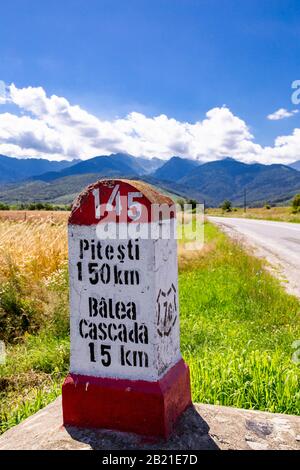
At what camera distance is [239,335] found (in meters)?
5.37

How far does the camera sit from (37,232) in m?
8.75

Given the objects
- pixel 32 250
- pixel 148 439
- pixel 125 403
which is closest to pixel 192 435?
pixel 148 439

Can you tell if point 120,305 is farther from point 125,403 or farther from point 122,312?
point 125,403

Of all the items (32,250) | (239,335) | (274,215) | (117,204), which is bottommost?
(239,335)

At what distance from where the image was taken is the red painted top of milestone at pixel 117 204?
240cm

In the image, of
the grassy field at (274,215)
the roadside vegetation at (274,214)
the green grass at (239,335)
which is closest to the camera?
the green grass at (239,335)

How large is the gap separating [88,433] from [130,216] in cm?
119

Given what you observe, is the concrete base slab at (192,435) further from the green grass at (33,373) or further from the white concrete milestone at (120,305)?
the green grass at (33,373)

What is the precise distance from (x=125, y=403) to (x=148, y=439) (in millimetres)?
213

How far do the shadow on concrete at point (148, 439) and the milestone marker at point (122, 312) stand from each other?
0.04 m

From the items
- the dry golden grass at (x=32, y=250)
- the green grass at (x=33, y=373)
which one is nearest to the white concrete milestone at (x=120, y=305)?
the green grass at (x=33, y=373)

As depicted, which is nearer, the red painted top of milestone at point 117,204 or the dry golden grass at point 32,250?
the red painted top of milestone at point 117,204
